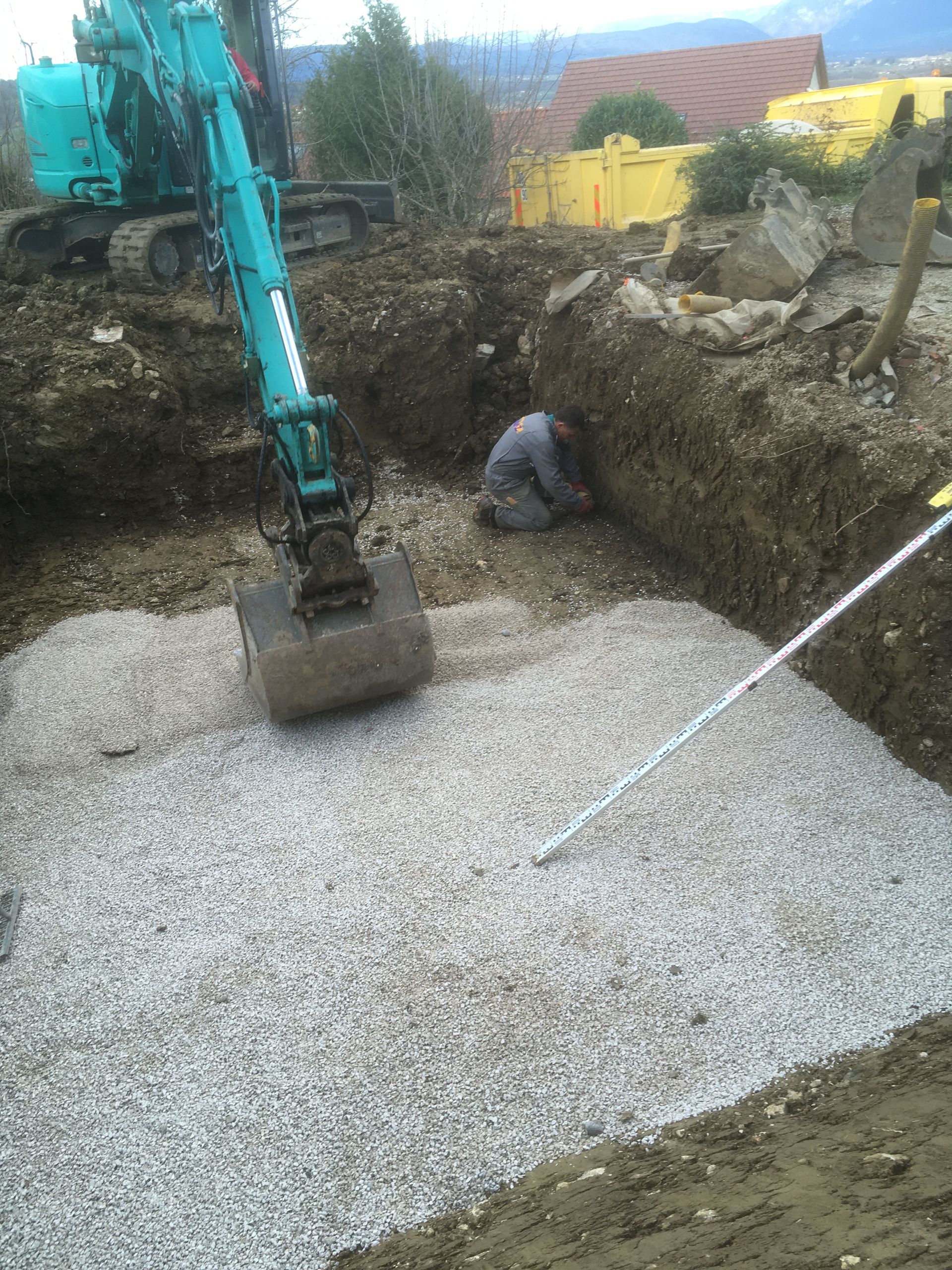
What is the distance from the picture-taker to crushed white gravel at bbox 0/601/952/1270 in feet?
10.5

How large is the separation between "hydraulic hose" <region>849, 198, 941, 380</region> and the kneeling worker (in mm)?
2449

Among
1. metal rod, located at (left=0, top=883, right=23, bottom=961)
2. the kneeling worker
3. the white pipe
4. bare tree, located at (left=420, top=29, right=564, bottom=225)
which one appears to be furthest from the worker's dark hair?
bare tree, located at (left=420, top=29, right=564, bottom=225)

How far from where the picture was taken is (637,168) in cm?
1390

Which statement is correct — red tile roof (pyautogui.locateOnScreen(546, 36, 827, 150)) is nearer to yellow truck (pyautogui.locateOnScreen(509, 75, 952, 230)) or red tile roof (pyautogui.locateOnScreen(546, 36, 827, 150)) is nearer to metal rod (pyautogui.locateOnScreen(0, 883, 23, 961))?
yellow truck (pyautogui.locateOnScreen(509, 75, 952, 230))

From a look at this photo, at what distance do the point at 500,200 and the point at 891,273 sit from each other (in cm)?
988

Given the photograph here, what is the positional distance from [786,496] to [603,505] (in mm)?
2467

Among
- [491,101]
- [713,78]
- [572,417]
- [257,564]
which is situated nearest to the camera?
[572,417]

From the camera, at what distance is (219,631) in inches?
265

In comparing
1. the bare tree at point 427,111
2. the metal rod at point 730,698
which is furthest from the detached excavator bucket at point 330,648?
the bare tree at point 427,111

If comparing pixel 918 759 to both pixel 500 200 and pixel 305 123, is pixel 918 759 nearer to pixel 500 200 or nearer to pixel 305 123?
pixel 500 200

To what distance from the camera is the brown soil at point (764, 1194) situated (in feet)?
7.98

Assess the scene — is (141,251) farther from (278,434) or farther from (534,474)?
(278,434)

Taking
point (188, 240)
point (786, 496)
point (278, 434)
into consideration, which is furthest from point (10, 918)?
point (188, 240)

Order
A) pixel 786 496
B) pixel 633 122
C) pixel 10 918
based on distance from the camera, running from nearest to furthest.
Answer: pixel 10 918 < pixel 786 496 < pixel 633 122
